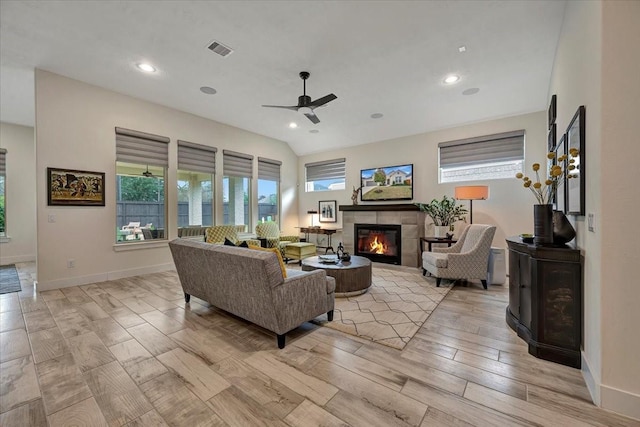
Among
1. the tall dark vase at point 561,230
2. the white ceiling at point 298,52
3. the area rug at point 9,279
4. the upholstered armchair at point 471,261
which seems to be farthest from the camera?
the area rug at point 9,279

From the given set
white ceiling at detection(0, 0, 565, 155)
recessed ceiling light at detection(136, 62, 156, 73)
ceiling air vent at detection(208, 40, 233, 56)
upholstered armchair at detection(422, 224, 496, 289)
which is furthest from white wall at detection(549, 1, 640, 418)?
recessed ceiling light at detection(136, 62, 156, 73)

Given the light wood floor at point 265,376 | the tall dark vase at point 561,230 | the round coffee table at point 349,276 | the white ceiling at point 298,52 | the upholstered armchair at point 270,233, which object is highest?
the white ceiling at point 298,52

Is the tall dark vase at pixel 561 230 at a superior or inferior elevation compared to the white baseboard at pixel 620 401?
superior

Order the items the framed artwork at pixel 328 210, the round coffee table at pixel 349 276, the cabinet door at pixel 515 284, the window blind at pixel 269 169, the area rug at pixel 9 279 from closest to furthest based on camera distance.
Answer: the cabinet door at pixel 515 284 < the round coffee table at pixel 349 276 < the area rug at pixel 9 279 < the window blind at pixel 269 169 < the framed artwork at pixel 328 210

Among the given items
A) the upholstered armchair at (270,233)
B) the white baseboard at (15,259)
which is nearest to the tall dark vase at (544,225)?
the upholstered armchair at (270,233)

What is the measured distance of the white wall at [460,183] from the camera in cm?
466

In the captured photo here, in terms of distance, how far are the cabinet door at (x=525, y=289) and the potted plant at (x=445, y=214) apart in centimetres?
265

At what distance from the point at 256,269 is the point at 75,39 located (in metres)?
3.64

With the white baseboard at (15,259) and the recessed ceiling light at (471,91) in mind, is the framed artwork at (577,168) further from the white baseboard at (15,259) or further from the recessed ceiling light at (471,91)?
the white baseboard at (15,259)

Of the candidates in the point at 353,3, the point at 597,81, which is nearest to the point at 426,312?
the point at 597,81

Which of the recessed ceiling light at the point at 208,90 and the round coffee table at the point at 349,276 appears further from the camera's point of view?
the recessed ceiling light at the point at 208,90

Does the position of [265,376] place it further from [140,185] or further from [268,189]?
[268,189]

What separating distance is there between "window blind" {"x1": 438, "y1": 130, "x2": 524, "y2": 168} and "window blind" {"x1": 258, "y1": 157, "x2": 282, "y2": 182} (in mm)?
4095

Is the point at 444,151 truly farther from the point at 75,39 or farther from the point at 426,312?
the point at 75,39
